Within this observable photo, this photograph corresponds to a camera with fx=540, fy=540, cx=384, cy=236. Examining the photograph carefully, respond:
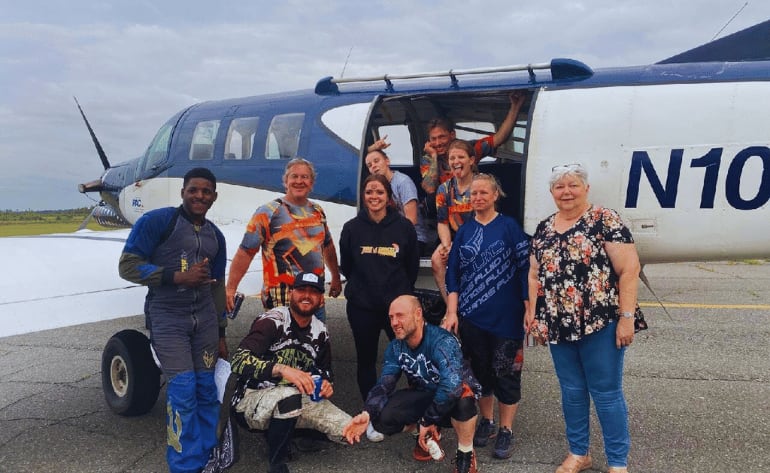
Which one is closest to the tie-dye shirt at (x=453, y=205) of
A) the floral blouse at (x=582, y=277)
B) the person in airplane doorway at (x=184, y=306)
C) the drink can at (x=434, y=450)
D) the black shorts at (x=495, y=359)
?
the black shorts at (x=495, y=359)

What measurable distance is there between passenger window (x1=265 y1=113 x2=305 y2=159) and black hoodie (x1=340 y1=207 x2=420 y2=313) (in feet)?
7.41

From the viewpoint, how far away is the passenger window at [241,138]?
594cm

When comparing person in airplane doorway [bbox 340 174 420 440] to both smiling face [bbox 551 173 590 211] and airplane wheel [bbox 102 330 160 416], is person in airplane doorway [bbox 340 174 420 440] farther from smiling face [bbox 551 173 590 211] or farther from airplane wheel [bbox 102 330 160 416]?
airplane wheel [bbox 102 330 160 416]

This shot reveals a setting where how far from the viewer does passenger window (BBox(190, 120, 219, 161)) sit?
6.29 m

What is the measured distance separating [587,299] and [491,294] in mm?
595

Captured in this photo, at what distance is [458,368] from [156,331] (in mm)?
1779

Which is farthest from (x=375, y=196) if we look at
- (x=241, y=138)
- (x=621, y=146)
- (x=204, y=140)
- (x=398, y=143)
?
(x=204, y=140)

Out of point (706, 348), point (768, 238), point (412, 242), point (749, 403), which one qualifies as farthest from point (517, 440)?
point (706, 348)

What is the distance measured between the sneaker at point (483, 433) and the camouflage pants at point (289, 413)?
0.91 meters

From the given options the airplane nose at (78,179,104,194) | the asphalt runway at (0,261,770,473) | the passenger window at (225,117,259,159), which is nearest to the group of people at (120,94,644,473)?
the asphalt runway at (0,261,770,473)

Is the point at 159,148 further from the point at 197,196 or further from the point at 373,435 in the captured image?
the point at 373,435

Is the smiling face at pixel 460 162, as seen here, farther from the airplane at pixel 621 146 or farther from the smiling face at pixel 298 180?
the smiling face at pixel 298 180

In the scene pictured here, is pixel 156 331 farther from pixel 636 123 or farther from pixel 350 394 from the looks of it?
pixel 636 123

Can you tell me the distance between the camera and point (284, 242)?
366 centimetres
